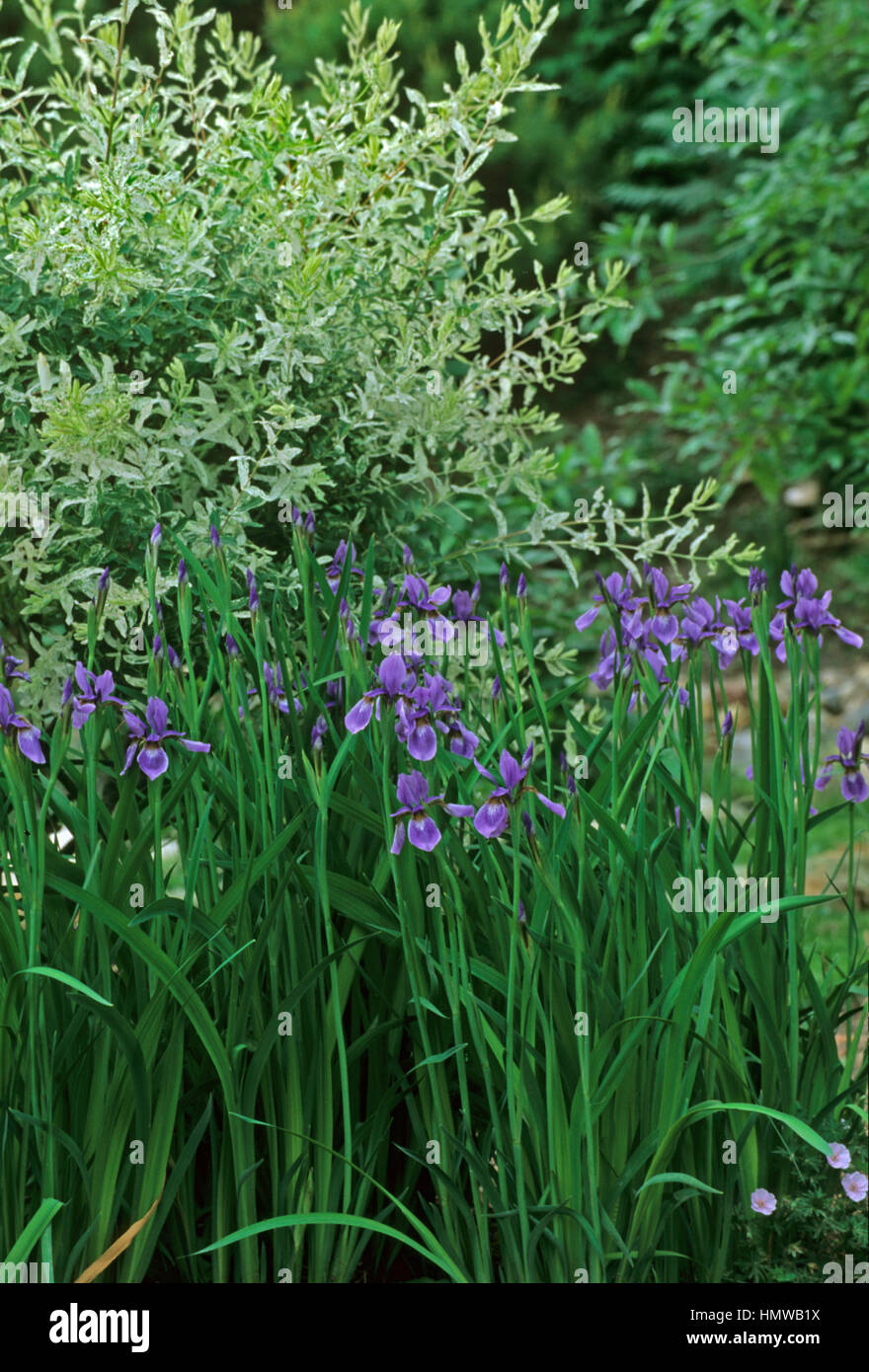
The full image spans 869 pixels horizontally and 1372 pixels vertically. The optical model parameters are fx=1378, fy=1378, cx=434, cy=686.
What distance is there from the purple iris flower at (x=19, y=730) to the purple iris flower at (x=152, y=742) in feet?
0.45

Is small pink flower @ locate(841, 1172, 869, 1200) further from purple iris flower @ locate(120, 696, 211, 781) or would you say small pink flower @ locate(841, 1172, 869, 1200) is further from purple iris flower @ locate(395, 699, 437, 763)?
purple iris flower @ locate(120, 696, 211, 781)

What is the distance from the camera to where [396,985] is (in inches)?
88.4

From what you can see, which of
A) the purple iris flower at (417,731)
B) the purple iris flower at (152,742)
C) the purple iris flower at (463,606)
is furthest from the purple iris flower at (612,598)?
the purple iris flower at (152,742)

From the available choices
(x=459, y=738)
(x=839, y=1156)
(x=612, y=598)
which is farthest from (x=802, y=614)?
(x=839, y=1156)

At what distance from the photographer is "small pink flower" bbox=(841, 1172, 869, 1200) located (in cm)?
223

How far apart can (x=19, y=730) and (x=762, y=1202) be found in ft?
4.45

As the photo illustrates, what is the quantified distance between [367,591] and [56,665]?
73cm

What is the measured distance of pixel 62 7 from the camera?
359 inches

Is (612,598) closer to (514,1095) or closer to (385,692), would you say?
(385,692)

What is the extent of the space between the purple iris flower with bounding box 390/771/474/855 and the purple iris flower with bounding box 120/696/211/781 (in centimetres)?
31
